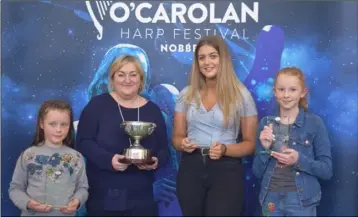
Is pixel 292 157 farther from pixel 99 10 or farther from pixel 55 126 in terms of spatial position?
pixel 99 10

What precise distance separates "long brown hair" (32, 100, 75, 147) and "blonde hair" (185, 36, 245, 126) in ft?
2.76

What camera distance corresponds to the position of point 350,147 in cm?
419

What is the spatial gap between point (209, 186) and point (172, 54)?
3.62 feet

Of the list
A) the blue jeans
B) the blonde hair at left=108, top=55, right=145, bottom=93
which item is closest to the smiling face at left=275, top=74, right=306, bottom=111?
the blue jeans

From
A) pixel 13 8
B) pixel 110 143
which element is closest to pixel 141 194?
pixel 110 143

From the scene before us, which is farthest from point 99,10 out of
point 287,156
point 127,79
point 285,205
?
point 285,205

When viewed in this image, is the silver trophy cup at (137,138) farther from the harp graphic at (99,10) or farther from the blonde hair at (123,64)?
the harp graphic at (99,10)

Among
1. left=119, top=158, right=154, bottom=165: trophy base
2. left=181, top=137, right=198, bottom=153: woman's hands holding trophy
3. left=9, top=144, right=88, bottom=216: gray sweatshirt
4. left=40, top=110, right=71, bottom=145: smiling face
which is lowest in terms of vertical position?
left=9, top=144, right=88, bottom=216: gray sweatshirt

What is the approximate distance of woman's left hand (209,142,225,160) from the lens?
3623 mm

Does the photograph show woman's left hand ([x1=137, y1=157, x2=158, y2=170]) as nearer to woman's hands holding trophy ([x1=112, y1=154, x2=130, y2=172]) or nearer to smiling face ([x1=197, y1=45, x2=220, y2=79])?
woman's hands holding trophy ([x1=112, y1=154, x2=130, y2=172])

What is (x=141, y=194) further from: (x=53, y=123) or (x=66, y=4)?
(x=66, y=4)

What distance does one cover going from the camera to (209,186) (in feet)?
12.2

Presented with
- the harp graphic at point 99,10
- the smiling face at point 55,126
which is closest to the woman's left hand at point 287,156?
the smiling face at point 55,126

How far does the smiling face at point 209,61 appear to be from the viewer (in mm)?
3867
